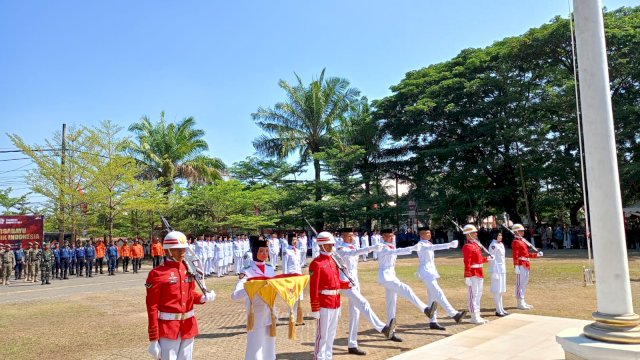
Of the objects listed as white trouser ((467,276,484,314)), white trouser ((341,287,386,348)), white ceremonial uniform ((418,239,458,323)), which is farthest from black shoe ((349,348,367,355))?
white trouser ((467,276,484,314))

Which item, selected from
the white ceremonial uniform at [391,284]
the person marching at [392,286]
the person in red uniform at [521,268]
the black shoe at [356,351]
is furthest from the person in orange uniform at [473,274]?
the black shoe at [356,351]

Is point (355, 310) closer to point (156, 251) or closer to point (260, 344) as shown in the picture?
point (260, 344)

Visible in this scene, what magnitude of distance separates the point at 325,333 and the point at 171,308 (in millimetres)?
2639

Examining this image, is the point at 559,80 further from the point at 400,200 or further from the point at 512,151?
the point at 400,200

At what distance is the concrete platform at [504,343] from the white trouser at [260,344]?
225 cm

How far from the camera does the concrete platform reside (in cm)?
703

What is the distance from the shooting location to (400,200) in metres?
37.0

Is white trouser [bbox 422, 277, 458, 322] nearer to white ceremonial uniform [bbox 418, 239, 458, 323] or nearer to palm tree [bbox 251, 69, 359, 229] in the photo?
white ceremonial uniform [bbox 418, 239, 458, 323]

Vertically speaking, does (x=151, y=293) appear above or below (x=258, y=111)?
below

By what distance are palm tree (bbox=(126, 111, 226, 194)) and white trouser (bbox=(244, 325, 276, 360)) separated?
29875 mm

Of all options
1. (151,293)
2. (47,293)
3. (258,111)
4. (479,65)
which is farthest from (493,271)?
(258,111)

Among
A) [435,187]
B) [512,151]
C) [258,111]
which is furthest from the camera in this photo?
[258,111]

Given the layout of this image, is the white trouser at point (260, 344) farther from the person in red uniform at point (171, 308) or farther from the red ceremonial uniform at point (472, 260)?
the red ceremonial uniform at point (472, 260)

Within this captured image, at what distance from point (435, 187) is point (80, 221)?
82.0ft
